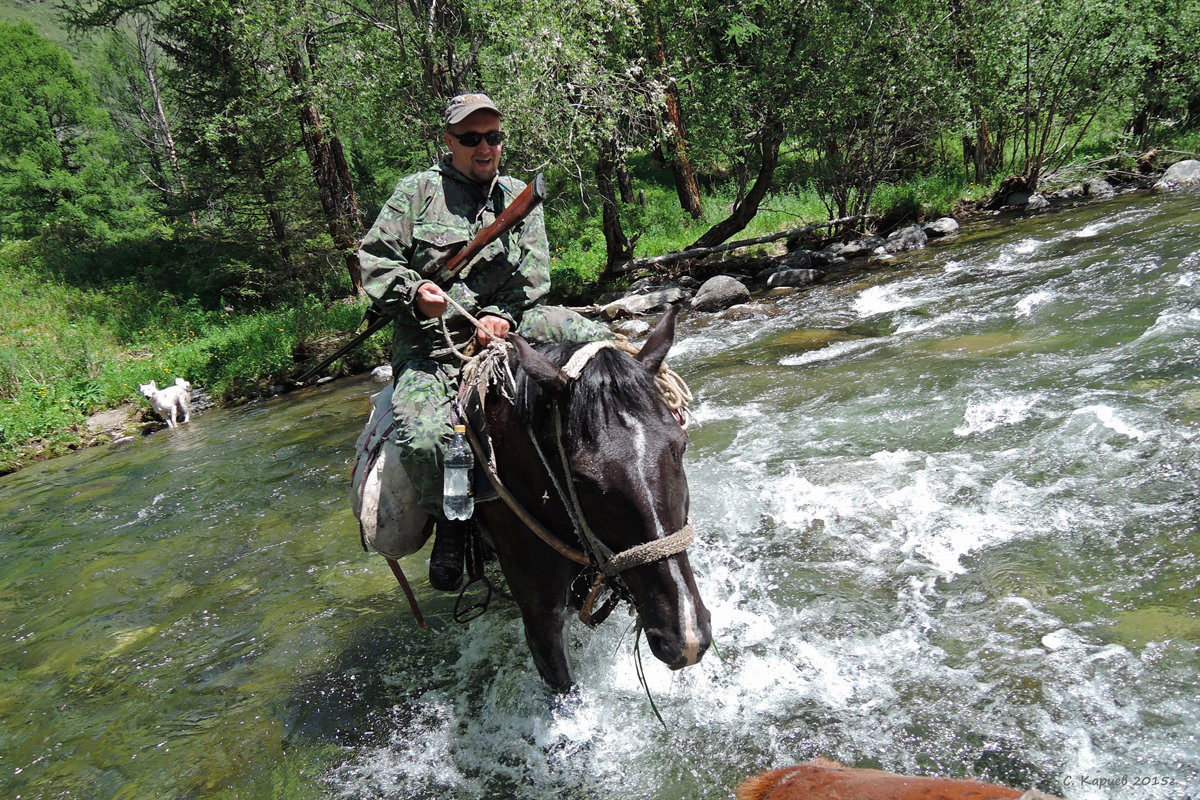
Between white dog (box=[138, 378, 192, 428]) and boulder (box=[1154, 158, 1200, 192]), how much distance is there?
23644 mm

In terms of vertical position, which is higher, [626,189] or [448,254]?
[626,189]

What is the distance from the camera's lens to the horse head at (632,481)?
246cm

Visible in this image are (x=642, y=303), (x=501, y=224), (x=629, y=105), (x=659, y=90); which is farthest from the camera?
(x=642, y=303)

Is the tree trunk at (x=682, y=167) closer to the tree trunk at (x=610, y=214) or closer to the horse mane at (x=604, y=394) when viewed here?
the tree trunk at (x=610, y=214)

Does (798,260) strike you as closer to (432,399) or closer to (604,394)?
(432,399)

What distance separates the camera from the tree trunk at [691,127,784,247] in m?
17.5

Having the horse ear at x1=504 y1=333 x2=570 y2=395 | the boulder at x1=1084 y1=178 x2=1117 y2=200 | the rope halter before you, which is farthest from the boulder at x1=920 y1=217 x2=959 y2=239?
the horse ear at x1=504 y1=333 x2=570 y2=395

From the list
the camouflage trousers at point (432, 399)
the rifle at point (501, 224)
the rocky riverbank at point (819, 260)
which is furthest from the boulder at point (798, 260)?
the rifle at point (501, 224)

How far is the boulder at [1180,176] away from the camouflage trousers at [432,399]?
18060 mm

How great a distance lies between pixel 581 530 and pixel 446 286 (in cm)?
172

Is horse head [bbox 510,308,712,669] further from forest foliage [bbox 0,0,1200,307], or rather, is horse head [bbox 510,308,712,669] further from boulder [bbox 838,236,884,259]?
boulder [bbox 838,236,884,259]

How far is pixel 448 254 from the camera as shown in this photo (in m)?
3.66

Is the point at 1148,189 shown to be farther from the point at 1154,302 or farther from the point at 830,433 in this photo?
the point at 830,433

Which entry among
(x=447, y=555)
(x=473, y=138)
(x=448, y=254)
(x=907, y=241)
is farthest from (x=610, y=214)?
(x=447, y=555)
